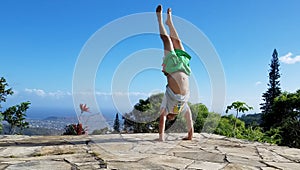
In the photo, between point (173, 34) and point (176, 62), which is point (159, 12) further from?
point (176, 62)

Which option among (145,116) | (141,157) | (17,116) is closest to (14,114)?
(17,116)

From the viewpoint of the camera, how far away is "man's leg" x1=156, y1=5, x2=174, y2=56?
132 inches

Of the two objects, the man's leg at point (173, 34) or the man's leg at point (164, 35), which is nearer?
the man's leg at point (164, 35)

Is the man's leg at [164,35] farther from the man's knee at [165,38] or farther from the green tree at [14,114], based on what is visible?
the green tree at [14,114]

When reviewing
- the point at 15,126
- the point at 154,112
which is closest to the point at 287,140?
the point at 154,112

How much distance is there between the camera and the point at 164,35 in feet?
11.0

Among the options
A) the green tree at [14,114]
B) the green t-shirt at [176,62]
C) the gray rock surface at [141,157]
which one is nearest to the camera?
the gray rock surface at [141,157]

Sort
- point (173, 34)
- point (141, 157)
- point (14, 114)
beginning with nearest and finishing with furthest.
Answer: point (141, 157)
point (173, 34)
point (14, 114)

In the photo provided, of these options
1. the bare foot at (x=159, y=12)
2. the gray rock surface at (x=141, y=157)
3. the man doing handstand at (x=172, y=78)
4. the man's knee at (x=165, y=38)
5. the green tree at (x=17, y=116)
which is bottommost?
the gray rock surface at (x=141, y=157)

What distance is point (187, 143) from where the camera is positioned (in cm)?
332

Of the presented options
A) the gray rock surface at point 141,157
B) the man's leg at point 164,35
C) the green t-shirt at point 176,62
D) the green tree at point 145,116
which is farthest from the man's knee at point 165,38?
the green tree at point 145,116

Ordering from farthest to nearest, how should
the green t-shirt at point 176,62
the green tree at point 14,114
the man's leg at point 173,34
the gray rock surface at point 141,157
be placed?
the green tree at point 14,114 → the man's leg at point 173,34 → the green t-shirt at point 176,62 → the gray rock surface at point 141,157

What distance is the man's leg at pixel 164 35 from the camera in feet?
11.0

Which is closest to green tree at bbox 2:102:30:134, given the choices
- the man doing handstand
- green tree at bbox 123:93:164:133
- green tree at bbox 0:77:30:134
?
green tree at bbox 0:77:30:134
